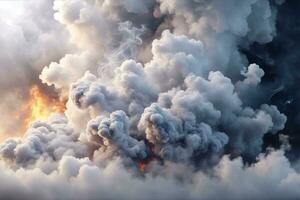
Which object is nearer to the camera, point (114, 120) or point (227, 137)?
point (114, 120)

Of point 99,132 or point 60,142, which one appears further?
point 60,142

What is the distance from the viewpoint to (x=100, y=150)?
376 feet

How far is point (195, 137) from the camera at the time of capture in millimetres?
111312

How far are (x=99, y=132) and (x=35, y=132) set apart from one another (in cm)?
1292

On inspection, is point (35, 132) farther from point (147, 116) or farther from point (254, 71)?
point (254, 71)

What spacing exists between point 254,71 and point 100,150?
27.6m

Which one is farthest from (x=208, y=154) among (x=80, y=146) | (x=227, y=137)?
(x=80, y=146)

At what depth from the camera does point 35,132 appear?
383 feet

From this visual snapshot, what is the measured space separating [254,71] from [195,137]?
16202 mm

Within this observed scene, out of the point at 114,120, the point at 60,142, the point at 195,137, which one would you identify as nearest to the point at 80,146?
the point at 60,142

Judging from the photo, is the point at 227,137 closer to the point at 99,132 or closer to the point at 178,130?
the point at 178,130

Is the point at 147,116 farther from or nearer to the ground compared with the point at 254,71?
nearer to the ground

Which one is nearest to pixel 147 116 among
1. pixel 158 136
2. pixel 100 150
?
pixel 158 136

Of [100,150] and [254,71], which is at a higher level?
[254,71]
